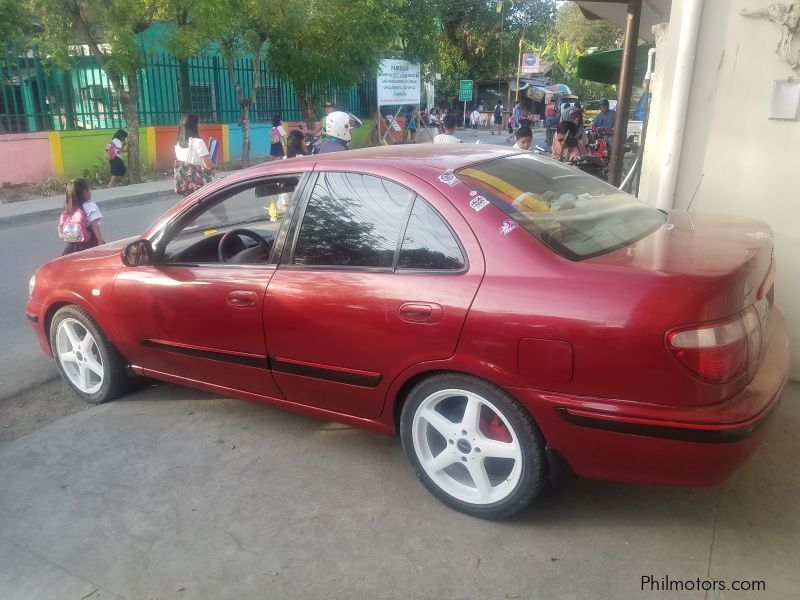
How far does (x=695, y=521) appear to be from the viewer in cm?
285

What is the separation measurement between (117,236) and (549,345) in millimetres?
8598

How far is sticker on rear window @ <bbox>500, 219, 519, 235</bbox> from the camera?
8.93 ft

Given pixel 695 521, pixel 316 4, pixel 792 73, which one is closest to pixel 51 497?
pixel 695 521

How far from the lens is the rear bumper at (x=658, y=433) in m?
2.38

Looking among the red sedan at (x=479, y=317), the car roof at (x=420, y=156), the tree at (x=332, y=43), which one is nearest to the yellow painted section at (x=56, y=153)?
the tree at (x=332, y=43)

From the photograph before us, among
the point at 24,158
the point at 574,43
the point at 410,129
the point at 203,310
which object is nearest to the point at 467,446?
the point at 203,310

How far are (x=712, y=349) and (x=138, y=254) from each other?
288 cm

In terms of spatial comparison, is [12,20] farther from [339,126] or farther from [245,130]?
[339,126]

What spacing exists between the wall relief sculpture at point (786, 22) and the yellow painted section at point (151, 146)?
49.5 feet

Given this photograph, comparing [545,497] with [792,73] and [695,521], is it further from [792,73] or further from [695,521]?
[792,73]

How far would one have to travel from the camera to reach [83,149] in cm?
1492

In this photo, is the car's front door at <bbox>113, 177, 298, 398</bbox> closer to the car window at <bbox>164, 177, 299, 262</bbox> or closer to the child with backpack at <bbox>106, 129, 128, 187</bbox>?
the car window at <bbox>164, 177, 299, 262</bbox>

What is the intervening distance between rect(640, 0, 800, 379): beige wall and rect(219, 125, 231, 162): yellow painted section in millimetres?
15715

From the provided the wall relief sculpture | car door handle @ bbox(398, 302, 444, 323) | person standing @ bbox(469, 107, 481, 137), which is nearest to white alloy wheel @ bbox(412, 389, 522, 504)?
car door handle @ bbox(398, 302, 444, 323)
